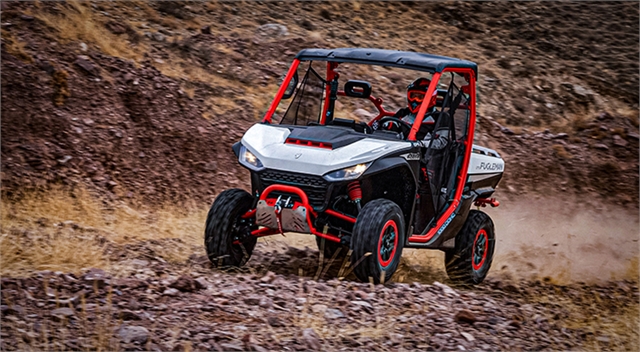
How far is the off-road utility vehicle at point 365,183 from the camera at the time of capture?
7105mm

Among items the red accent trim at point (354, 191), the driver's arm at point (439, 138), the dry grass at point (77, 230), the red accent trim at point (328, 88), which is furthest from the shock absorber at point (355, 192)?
the dry grass at point (77, 230)

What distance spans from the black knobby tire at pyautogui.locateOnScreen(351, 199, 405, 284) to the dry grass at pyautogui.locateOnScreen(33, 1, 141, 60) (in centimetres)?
746

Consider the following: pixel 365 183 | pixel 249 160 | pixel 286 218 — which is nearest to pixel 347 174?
pixel 365 183

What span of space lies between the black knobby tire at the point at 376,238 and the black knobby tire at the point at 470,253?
1611 mm

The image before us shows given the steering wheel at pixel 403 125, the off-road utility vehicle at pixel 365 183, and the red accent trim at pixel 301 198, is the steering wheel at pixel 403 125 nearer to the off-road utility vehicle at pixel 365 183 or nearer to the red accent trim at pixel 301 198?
the off-road utility vehicle at pixel 365 183

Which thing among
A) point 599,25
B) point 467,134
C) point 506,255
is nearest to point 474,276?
point 467,134

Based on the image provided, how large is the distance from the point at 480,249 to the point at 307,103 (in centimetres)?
241

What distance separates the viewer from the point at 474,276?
29.3ft

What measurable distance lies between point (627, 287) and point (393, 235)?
11.5ft

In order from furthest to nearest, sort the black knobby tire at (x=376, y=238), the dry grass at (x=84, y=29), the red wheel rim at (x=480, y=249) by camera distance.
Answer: the dry grass at (x=84, y=29) < the red wheel rim at (x=480, y=249) < the black knobby tire at (x=376, y=238)

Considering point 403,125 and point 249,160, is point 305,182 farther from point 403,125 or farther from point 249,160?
point 403,125

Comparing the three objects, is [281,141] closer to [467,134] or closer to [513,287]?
[467,134]

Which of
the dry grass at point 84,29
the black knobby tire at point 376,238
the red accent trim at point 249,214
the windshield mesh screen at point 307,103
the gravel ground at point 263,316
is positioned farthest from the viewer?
the dry grass at point 84,29

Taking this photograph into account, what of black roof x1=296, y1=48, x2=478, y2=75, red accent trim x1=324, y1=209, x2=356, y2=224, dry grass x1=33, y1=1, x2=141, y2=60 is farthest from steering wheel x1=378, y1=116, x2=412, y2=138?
dry grass x1=33, y1=1, x2=141, y2=60
